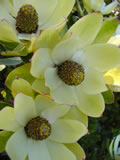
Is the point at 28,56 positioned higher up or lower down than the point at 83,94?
higher up

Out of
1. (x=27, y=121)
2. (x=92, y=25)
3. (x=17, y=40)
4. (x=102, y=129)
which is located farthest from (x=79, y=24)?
(x=102, y=129)

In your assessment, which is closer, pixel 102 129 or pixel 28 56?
pixel 28 56

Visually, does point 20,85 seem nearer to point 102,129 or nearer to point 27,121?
point 27,121

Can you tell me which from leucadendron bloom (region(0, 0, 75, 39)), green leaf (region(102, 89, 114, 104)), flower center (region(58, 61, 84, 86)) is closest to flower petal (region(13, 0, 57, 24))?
leucadendron bloom (region(0, 0, 75, 39))

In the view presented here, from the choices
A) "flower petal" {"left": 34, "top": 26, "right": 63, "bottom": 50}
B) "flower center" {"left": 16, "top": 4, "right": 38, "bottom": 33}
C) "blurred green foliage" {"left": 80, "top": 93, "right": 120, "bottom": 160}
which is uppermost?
"flower center" {"left": 16, "top": 4, "right": 38, "bottom": 33}

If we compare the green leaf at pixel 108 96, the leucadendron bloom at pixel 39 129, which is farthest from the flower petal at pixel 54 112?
the green leaf at pixel 108 96

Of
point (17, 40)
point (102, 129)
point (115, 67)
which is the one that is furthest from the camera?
point (102, 129)

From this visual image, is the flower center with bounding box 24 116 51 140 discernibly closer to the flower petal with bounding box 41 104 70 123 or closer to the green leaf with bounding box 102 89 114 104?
the flower petal with bounding box 41 104 70 123
